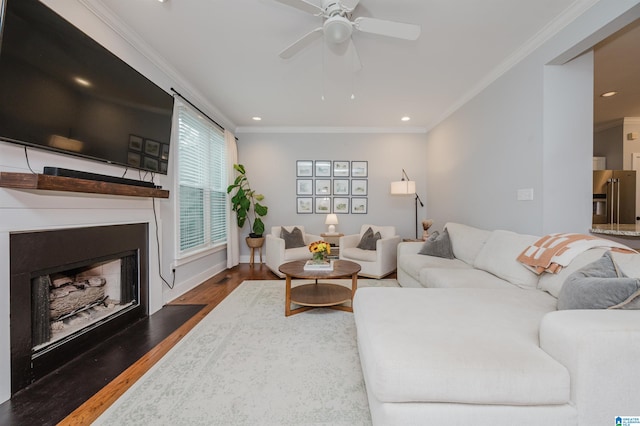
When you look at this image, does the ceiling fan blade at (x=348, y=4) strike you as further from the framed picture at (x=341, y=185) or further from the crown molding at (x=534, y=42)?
the framed picture at (x=341, y=185)

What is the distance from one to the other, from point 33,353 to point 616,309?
325cm

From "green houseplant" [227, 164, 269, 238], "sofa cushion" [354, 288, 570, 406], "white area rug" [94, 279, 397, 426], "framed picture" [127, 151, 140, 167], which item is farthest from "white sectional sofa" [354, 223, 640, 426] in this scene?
"green houseplant" [227, 164, 269, 238]

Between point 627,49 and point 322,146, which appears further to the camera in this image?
point 322,146

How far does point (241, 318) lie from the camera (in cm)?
252

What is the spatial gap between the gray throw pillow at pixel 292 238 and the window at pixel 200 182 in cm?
109

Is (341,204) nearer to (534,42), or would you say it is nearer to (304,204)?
(304,204)

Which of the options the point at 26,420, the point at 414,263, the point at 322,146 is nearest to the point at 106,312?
the point at 26,420

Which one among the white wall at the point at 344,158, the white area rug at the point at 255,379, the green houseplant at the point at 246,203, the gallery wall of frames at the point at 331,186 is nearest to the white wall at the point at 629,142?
the white wall at the point at 344,158

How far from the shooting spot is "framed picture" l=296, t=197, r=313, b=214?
5172mm

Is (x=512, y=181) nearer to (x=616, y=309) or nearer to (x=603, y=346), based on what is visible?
(x=616, y=309)

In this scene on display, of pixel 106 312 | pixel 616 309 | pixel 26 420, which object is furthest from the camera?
pixel 106 312

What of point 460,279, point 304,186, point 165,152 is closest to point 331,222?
point 304,186

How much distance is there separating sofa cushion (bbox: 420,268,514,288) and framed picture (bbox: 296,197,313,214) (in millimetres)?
2942

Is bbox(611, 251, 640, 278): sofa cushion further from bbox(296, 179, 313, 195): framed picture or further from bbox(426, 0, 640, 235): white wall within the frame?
bbox(296, 179, 313, 195): framed picture
